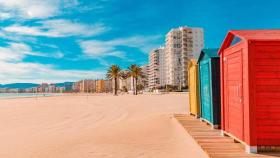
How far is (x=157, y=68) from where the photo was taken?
156 metres

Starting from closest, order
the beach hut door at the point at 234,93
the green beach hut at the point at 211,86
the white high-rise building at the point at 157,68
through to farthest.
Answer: the beach hut door at the point at 234,93 < the green beach hut at the point at 211,86 < the white high-rise building at the point at 157,68

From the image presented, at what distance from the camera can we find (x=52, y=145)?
9047 millimetres

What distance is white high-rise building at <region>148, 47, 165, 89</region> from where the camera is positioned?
152 metres

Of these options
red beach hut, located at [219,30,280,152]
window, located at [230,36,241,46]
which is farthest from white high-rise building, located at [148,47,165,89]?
red beach hut, located at [219,30,280,152]

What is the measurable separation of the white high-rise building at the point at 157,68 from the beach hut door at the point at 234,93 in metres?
→ 139

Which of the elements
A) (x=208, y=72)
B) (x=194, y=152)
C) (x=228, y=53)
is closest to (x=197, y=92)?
(x=208, y=72)

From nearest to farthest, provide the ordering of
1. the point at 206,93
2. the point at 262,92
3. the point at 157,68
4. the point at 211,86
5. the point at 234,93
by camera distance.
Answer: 1. the point at 262,92
2. the point at 234,93
3. the point at 211,86
4. the point at 206,93
5. the point at 157,68

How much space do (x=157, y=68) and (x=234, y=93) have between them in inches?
5841

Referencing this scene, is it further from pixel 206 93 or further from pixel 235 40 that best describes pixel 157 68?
pixel 235 40

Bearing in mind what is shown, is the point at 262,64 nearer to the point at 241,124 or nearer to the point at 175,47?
the point at 241,124

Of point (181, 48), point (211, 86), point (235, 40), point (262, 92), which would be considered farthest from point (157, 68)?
point (262, 92)

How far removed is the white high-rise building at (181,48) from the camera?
132 m

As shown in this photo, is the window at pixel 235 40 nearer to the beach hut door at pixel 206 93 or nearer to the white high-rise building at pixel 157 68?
the beach hut door at pixel 206 93

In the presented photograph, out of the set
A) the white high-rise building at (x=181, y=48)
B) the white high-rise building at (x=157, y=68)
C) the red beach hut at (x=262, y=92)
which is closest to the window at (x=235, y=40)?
the red beach hut at (x=262, y=92)
